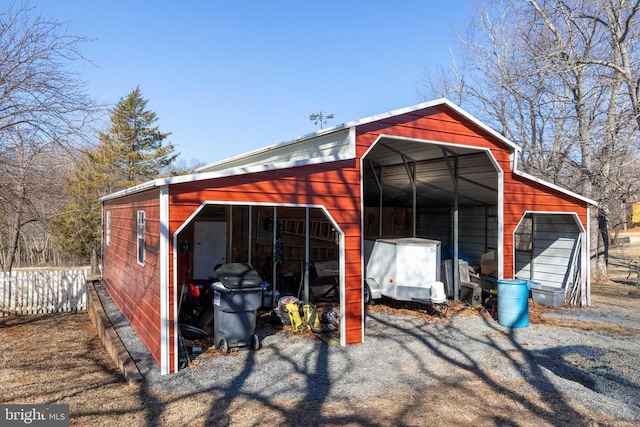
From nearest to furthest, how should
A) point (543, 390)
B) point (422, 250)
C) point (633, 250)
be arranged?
point (543, 390) < point (422, 250) < point (633, 250)

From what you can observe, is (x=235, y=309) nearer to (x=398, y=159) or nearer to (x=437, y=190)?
(x=398, y=159)

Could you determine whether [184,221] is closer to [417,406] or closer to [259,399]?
[259,399]

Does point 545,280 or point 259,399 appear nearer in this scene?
point 259,399

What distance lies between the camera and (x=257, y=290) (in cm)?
627

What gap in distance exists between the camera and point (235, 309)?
6.17 m

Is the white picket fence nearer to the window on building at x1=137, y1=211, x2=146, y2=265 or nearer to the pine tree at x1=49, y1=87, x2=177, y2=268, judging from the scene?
the window on building at x1=137, y1=211, x2=146, y2=265

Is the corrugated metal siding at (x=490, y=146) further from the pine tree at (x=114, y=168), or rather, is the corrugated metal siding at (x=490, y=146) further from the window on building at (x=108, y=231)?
the pine tree at (x=114, y=168)

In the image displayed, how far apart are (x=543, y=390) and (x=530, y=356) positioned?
1415 mm

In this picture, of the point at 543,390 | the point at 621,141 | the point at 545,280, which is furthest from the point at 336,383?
the point at 621,141

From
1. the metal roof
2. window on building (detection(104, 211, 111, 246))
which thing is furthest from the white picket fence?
the metal roof

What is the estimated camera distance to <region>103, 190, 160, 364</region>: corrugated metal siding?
5770 millimetres

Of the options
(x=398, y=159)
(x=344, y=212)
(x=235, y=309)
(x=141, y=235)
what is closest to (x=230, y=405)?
(x=235, y=309)

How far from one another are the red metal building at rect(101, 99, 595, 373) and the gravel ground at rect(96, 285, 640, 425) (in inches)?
21.2

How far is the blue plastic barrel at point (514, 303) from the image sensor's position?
796 cm
